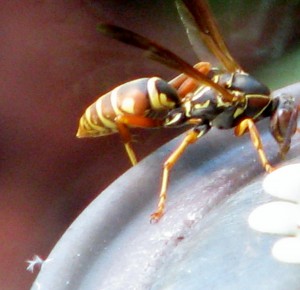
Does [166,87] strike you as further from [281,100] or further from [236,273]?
[236,273]

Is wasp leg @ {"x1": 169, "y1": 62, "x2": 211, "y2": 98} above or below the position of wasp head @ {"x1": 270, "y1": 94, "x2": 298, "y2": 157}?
above

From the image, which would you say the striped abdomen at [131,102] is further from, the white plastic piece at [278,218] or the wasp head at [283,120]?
the white plastic piece at [278,218]

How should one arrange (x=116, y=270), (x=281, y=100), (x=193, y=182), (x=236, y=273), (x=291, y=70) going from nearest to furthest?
(x=236, y=273) < (x=116, y=270) < (x=193, y=182) < (x=281, y=100) < (x=291, y=70)

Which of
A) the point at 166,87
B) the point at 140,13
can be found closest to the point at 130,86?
the point at 166,87

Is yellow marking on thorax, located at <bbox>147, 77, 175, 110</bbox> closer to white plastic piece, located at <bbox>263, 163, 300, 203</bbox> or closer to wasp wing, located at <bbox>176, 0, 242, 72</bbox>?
wasp wing, located at <bbox>176, 0, 242, 72</bbox>

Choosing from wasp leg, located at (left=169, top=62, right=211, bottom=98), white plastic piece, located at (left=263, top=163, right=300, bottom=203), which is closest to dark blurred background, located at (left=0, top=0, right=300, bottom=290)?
wasp leg, located at (left=169, top=62, right=211, bottom=98)

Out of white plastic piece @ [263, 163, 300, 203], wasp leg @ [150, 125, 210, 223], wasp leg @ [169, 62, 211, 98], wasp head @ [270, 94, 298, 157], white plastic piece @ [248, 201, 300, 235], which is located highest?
white plastic piece @ [263, 163, 300, 203]
